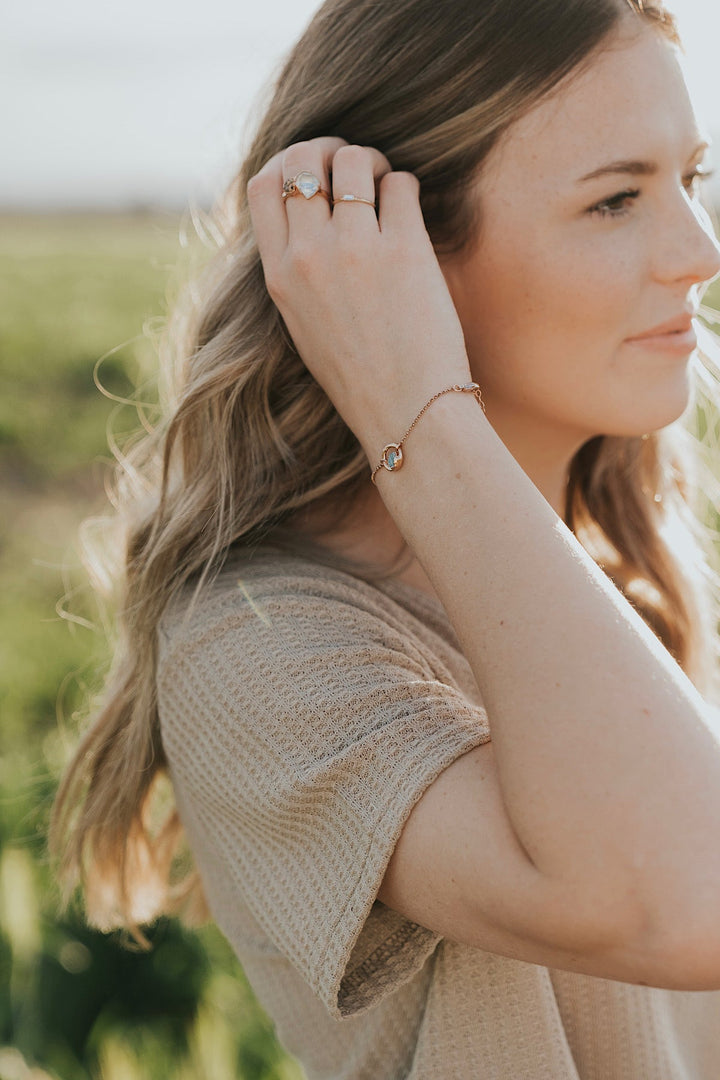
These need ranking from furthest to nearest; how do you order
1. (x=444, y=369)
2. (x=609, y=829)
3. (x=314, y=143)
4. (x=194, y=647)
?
(x=314, y=143) < (x=194, y=647) < (x=444, y=369) < (x=609, y=829)

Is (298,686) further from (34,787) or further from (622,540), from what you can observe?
(34,787)

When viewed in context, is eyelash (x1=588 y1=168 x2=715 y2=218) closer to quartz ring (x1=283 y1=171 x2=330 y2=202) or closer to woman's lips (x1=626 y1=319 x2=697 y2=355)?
woman's lips (x1=626 y1=319 x2=697 y2=355)

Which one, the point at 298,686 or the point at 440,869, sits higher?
the point at 298,686

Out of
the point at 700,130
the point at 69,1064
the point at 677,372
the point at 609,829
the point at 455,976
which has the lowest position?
the point at 69,1064

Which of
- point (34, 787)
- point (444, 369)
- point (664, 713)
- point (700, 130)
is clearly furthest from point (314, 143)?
point (34, 787)

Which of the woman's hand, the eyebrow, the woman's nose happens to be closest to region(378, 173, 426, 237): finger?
the woman's hand

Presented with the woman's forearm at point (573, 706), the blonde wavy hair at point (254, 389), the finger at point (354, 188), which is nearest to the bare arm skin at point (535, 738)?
the woman's forearm at point (573, 706)

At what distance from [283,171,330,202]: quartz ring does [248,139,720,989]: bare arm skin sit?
21cm

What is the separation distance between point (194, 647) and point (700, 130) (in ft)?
3.71

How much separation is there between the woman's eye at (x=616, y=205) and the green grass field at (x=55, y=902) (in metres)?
0.93

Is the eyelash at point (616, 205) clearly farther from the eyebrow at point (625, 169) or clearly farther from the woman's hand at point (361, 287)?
the woman's hand at point (361, 287)

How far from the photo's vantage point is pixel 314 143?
1.73m

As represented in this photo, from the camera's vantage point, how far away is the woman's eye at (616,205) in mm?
1703

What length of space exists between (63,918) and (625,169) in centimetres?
248
